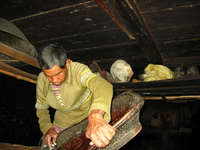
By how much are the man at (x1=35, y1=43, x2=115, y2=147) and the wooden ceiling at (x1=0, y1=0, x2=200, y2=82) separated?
0.67 metres

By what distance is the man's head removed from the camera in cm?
210

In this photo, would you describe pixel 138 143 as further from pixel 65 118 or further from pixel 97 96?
pixel 97 96

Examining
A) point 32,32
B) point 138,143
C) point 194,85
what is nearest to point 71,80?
point 32,32

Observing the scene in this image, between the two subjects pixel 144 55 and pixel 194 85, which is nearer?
pixel 194 85

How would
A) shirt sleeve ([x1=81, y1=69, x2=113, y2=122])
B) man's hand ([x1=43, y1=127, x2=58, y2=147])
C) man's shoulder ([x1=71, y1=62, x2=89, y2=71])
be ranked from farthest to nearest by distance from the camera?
man's hand ([x1=43, y1=127, x2=58, y2=147]) < man's shoulder ([x1=71, y1=62, x2=89, y2=71]) < shirt sleeve ([x1=81, y1=69, x2=113, y2=122])

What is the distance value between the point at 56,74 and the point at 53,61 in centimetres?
18

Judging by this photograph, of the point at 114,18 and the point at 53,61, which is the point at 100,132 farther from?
the point at 114,18

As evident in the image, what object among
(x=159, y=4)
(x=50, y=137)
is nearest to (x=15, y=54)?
(x=50, y=137)

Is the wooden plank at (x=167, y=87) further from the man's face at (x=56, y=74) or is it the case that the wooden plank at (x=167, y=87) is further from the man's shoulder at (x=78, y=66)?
the man's face at (x=56, y=74)

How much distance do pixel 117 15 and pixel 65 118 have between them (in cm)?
198

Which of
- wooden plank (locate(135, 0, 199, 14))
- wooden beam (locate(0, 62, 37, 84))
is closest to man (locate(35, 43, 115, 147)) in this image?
wooden beam (locate(0, 62, 37, 84))

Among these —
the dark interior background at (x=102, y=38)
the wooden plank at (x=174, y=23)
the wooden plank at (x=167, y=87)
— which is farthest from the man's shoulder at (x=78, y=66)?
the wooden plank at (x=167, y=87)

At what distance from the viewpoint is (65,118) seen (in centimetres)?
292

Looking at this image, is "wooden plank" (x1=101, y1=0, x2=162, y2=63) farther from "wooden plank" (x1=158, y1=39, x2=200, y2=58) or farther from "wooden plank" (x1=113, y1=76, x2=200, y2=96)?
"wooden plank" (x1=113, y1=76, x2=200, y2=96)
